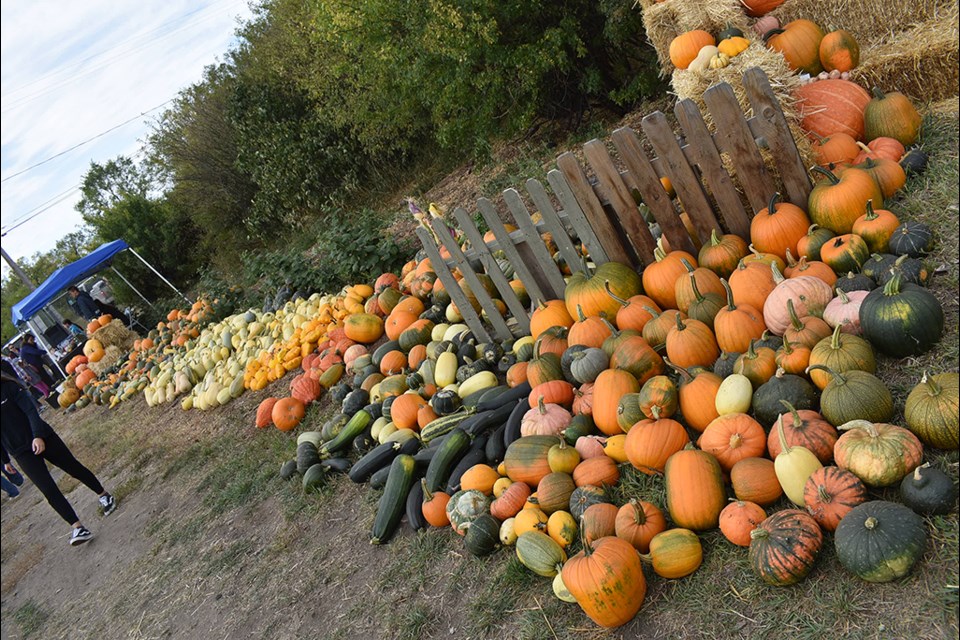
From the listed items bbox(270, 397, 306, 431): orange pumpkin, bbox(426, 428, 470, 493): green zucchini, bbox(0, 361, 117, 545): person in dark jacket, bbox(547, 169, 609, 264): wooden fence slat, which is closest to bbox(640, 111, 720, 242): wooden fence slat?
bbox(547, 169, 609, 264): wooden fence slat

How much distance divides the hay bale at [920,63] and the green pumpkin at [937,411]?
3753 mm

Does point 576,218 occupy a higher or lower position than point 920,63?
higher

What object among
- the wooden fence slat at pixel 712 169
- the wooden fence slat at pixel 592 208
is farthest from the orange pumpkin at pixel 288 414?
the wooden fence slat at pixel 712 169

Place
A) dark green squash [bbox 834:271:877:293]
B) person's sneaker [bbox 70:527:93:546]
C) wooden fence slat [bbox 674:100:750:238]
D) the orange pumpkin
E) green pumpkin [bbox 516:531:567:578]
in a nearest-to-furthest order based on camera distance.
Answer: green pumpkin [bbox 516:531:567:578], dark green squash [bbox 834:271:877:293], wooden fence slat [bbox 674:100:750:238], the orange pumpkin, person's sneaker [bbox 70:527:93:546]

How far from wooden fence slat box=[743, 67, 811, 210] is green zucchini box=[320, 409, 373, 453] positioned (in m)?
3.63

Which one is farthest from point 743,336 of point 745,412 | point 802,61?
point 802,61

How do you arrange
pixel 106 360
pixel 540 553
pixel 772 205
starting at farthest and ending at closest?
pixel 106 360 → pixel 772 205 → pixel 540 553

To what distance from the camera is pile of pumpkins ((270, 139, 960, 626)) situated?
98.9 inches

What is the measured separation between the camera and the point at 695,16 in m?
5.89

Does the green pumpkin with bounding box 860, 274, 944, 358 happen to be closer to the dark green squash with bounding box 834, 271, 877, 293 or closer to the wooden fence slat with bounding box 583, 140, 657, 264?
the dark green squash with bounding box 834, 271, 877, 293

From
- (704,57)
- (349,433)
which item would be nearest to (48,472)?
(349,433)

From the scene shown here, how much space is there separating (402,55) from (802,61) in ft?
16.2

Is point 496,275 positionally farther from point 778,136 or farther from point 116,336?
point 116,336

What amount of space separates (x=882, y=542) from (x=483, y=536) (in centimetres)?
193
